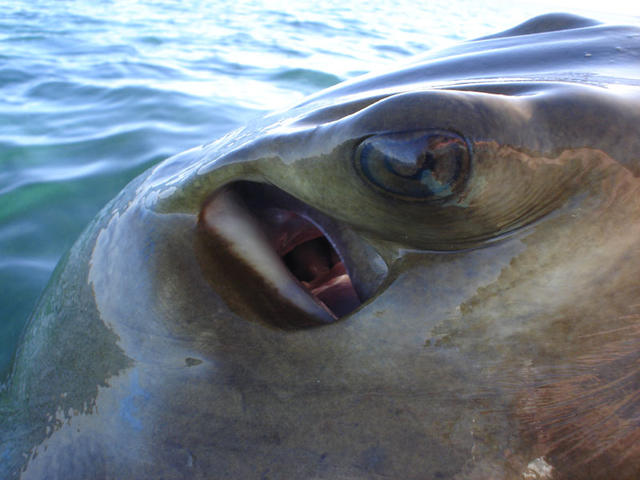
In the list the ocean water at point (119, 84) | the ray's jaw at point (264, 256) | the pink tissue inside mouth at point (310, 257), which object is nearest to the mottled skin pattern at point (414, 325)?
the ray's jaw at point (264, 256)

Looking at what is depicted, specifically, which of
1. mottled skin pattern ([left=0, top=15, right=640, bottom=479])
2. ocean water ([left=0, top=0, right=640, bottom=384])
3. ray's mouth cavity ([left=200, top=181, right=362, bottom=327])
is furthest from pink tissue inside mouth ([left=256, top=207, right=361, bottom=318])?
ocean water ([left=0, top=0, right=640, bottom=384])

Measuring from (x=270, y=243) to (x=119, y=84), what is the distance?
528cm

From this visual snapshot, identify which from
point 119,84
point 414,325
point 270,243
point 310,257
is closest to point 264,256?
point 270,243

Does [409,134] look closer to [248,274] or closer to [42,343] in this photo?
[248,274]

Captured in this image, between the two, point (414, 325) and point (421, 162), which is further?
point (414, 325)

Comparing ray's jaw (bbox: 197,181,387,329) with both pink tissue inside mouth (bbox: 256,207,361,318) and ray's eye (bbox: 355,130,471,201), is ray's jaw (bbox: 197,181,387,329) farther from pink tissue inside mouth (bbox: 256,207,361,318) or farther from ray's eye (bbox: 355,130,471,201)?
ray's eye (bbox: 355,130,471,201)

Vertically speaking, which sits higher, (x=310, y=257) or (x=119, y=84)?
(x=310, y=257)

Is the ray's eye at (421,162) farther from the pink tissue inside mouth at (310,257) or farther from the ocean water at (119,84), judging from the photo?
the ocean water at (119,84)

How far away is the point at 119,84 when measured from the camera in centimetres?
596

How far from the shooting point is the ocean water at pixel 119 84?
10.8 feet

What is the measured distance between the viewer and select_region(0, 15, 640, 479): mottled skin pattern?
98 cm

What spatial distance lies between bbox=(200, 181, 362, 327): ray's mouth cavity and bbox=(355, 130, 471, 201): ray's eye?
31 centimetres

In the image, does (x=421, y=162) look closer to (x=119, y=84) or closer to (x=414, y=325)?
(x=414, y=325)

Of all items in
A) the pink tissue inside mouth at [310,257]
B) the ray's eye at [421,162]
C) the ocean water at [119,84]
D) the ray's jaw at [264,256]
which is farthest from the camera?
the ocean water at [119,84]
